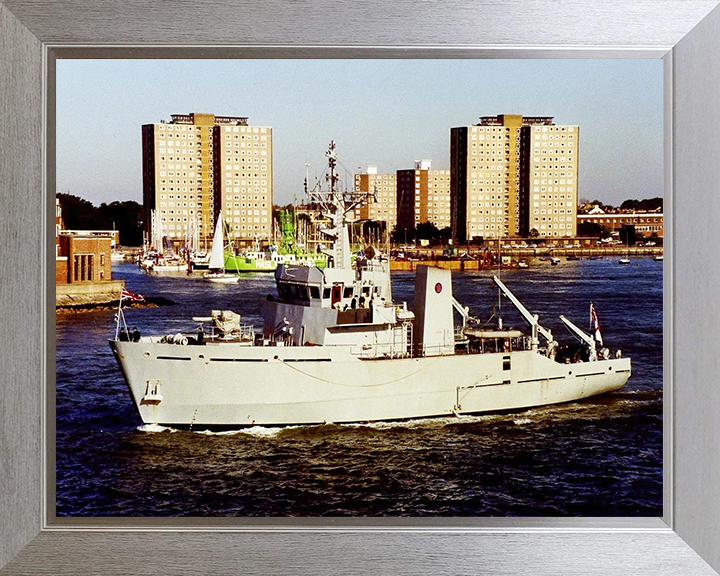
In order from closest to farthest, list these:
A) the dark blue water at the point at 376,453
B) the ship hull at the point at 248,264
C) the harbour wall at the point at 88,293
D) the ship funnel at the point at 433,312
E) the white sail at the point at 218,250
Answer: the dark blue water at the point at 376,453
the harbour wall at the point at 88,293
the white sail at the point at 218,250
the ship hull at the point at 248,264
the ship funnel at the point at 433,312

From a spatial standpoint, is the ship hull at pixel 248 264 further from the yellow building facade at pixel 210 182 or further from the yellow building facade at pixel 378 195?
the yellow building facade at pixel 378 195

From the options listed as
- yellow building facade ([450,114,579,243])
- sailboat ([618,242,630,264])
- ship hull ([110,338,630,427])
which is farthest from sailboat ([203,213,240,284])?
sailboat ([618,242,630,264])

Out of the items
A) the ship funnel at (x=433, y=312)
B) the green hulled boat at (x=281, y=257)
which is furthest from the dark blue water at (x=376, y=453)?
the ship funnel at (x=433, y=312)

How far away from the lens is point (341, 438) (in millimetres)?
4734

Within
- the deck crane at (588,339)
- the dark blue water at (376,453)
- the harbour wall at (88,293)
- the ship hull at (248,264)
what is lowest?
the dark blue water at (376,453)

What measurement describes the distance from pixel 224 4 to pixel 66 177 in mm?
1233

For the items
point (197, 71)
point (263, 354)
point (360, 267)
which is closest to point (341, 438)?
point (263, 354)

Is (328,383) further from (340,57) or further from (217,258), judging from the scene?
(340,57)

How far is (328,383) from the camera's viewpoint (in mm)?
5051

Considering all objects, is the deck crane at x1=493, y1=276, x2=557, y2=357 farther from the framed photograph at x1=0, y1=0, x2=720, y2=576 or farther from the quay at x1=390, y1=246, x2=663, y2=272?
the framed photograph at x1=0, y1=0, x2=720, y2=576

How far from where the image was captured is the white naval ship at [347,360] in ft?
15.9

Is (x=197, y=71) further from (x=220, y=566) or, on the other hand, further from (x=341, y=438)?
(x=220, y=566)

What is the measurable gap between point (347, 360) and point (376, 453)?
0.73 metres

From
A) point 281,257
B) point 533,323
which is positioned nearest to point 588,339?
point 533,323
